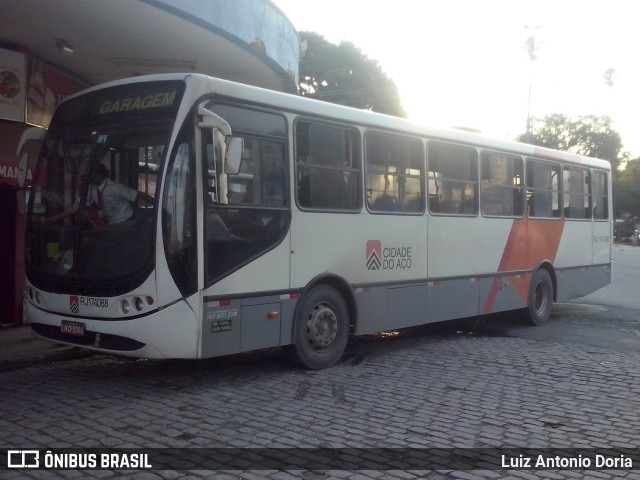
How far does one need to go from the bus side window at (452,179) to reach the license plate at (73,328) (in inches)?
205

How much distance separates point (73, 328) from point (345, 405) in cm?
288

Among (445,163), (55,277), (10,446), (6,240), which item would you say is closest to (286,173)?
(55,277)

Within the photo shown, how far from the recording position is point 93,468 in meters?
4.95

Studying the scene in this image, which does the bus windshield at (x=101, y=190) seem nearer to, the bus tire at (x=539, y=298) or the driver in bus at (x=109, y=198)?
the driver in bus at (x=109, y=198)

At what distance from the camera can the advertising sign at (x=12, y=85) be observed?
418 inches

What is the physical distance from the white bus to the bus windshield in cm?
2

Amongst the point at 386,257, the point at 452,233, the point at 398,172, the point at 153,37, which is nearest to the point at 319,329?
the point at 386,257

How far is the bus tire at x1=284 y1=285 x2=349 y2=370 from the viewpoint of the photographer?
812 cm

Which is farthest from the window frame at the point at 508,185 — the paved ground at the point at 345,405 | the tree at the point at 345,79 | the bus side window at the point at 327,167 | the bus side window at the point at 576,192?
the tree at the point at 345,79

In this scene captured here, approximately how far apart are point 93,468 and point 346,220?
4632 mm

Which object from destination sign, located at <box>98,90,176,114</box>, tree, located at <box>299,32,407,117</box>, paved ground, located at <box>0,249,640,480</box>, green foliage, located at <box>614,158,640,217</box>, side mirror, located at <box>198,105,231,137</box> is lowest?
paved ground, located at <box>0,249,640,480</box>

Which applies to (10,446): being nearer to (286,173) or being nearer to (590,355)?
(286,173)

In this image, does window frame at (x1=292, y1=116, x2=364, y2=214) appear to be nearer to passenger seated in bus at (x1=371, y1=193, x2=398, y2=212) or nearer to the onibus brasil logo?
passenger seated in bus at (x1=371, y1=193, x2=398, y2=212)

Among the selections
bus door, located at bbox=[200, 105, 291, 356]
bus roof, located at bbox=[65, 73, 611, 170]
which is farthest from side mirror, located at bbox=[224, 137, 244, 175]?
bus roof, located at bbox=[65, 73, 611, 170]
